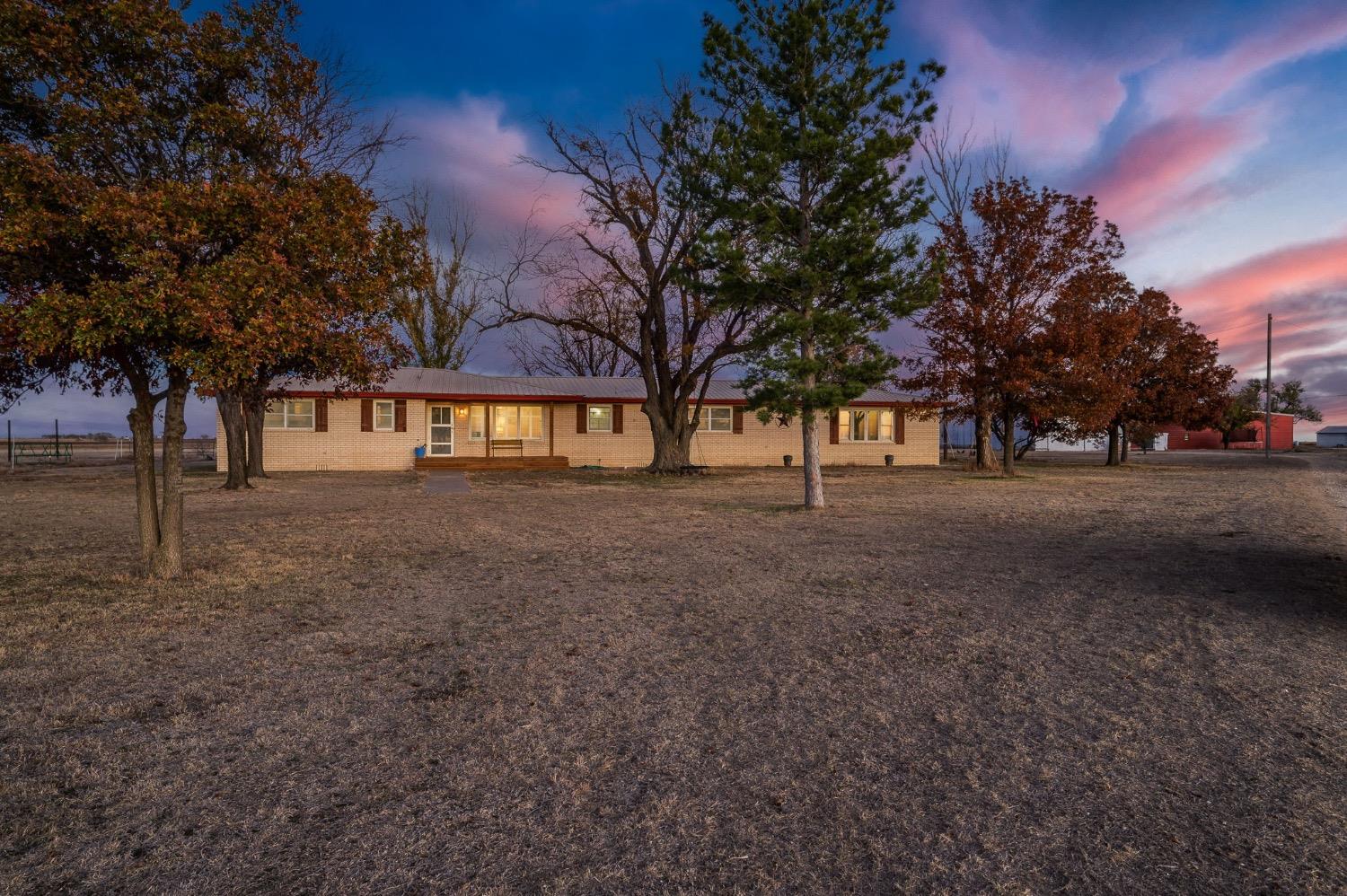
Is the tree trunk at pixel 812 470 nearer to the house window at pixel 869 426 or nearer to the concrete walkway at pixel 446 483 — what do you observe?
the concrete walkway at pixel 446 483

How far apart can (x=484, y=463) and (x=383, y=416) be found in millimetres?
3961

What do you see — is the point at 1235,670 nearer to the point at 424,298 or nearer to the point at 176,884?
the point at 176,884

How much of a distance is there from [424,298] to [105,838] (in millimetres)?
37465

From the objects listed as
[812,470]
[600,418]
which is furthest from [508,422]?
[812,470]

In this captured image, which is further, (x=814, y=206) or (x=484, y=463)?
(x=484, y=463)

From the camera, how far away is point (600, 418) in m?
27.4

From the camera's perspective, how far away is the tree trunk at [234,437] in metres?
17.4

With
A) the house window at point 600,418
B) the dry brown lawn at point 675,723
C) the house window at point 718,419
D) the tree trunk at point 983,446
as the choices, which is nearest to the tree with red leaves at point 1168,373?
the tree trunk at point 983,446

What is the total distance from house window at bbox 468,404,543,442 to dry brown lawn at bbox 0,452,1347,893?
59.1 ft

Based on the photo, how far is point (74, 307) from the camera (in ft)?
17.0

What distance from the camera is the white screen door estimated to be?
25.5 m

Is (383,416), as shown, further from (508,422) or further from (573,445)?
(573,445)

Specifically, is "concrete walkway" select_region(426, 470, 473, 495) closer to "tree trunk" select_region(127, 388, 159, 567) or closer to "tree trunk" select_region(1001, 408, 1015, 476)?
"tree trunk" select_region(127, 388, 159, 567)

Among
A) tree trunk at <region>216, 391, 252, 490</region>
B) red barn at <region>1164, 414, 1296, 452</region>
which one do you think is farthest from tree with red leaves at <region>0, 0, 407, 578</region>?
red barn at <region>1164, 414, 1296, 452</region>
